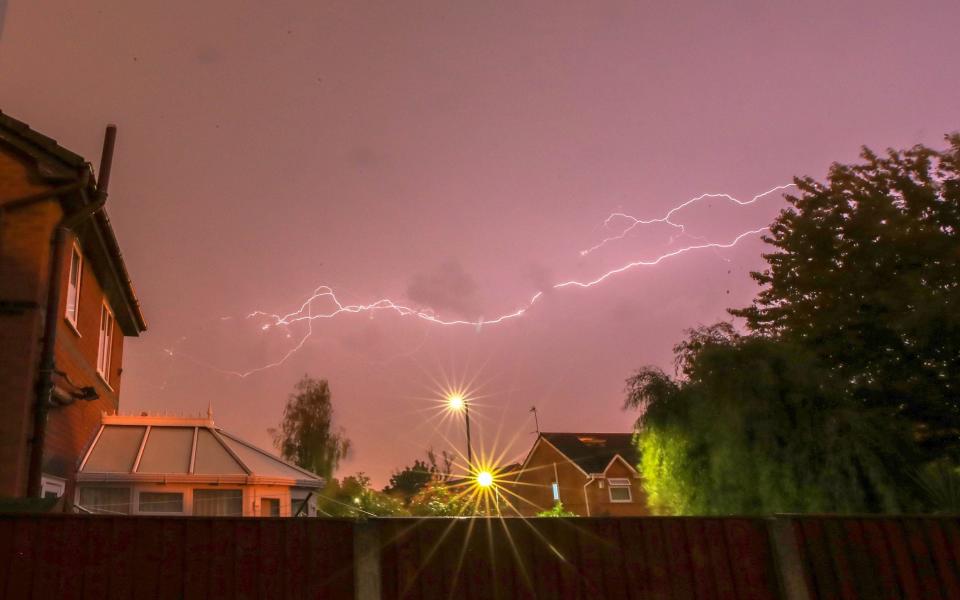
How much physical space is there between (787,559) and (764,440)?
7041mm

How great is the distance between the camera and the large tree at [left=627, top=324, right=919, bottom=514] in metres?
12.9

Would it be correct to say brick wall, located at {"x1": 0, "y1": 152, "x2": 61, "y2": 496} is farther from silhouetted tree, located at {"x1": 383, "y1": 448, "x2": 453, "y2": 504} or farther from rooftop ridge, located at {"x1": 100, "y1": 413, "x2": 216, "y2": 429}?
silhouetted tree, located at {"x1": 383, "y1": 448, "x2": 453, "y2": 504}

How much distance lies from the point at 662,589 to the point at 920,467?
9.13m

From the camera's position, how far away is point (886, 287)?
1778 centimetres

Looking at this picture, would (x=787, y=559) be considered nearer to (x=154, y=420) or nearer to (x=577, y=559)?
(x=577, y=559)

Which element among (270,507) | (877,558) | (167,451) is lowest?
(877,558)

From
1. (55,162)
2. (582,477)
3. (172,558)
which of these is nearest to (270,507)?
(55,162)

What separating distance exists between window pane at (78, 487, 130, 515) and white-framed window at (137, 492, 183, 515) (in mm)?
247

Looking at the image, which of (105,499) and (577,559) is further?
(105,499)

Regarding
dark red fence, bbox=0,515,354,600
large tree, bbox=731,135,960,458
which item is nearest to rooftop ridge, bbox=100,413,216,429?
dark red fence, bbox=0,515,354,600

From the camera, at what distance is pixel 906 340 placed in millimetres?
17500

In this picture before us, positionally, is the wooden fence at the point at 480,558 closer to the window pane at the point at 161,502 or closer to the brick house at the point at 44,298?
the brick house at the point at 44,298

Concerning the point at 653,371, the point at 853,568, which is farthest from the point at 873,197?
the point at 853,568

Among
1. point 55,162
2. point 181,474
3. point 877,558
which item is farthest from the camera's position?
point 181,474
